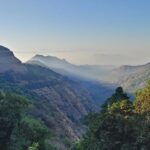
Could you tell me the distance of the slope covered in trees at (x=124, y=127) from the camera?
2000 inches

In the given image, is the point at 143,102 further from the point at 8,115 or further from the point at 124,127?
the point at 8,115

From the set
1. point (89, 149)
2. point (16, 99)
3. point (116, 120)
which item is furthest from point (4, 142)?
point (116, 120)

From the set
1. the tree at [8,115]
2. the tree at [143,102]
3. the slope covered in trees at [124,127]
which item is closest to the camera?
the slope covered in trees at [124,127]

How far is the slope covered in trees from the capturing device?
5081 centimetres

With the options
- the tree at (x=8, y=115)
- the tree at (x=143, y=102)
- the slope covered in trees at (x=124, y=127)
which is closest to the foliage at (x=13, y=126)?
the tree at (x=8, y=115)

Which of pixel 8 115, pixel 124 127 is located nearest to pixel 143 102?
pixel 124 127

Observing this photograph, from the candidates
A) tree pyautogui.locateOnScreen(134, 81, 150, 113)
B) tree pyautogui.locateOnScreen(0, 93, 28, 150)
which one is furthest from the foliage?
tree pyautogui.locateOnScreen(134, 81, 150, 113)

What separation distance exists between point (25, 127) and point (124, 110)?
1784 centimetres

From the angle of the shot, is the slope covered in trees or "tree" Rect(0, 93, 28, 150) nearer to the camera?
the slope covered in trees

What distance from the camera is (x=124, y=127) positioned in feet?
172

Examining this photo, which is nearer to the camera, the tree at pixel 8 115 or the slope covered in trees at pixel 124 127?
the slope covered in trees at pixel 124 127

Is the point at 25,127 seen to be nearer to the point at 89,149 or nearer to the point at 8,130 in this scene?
the point at 8,130

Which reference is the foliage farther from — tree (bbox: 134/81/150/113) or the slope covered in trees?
tree (bbox: 134/81/150/113)

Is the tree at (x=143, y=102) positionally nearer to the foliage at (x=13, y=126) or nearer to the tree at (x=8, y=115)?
the foliage at (x=13, y=126)
